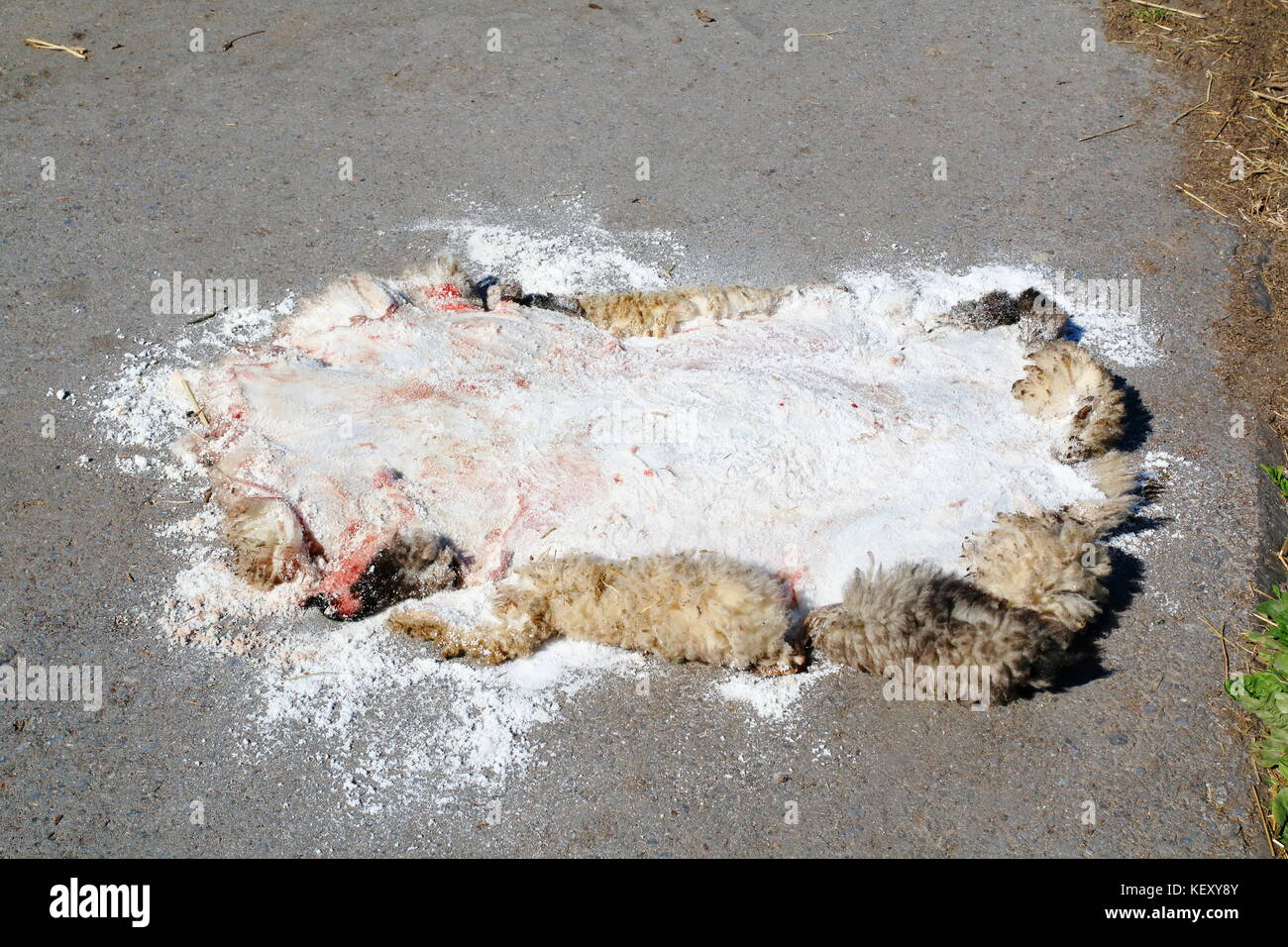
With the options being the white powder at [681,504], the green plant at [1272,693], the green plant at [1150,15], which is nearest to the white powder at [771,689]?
the white powder at [681,504]

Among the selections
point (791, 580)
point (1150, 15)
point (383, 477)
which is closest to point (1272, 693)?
point (791, 580)

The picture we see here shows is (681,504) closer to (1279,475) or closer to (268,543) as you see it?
(268,543)

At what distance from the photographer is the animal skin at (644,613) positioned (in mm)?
3504

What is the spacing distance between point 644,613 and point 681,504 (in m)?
0.45

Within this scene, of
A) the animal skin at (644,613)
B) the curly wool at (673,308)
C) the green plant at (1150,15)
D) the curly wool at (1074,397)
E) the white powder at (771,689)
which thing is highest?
the green plant at (1150,15)

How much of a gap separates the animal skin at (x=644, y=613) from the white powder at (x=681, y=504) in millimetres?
74

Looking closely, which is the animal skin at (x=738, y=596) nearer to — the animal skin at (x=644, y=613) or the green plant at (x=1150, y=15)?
the animal skin at (x=644, y=613)

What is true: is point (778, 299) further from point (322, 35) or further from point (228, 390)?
point (322, 35)

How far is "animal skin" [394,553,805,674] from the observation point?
350 cm

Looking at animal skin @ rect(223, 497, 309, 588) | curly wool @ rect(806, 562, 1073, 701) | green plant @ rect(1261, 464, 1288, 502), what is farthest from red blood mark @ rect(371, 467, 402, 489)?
green plant @ rect(1261, 464, 1288, 502)

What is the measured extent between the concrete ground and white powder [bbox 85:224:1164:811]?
0.13 metres

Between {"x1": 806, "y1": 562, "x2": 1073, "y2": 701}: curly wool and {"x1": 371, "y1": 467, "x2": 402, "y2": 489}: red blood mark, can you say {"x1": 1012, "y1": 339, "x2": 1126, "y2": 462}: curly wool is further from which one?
{"x1": 371, "y1": 467, "x2": 402, "y2": 489}: red blood mark
